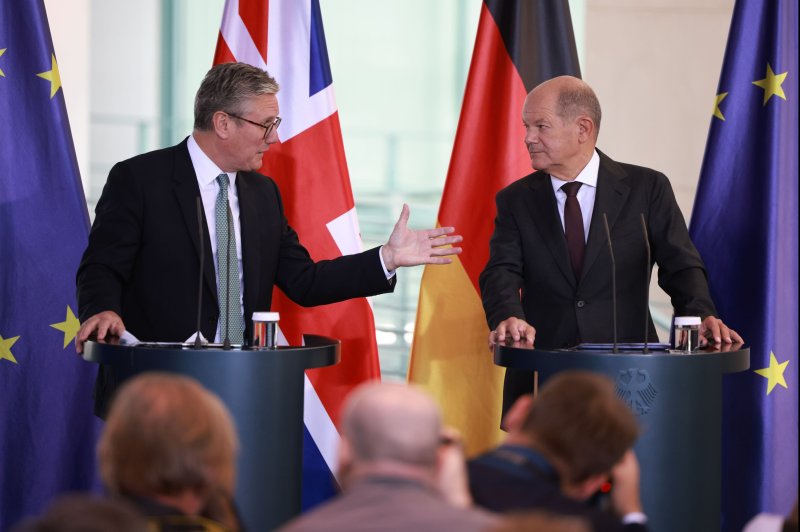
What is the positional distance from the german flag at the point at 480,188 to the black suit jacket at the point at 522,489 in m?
2.81

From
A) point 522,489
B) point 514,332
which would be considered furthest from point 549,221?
point 522,489

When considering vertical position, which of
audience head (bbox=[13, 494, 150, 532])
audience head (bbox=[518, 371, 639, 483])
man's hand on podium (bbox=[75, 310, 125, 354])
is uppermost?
man's hand on podium (bbox=[75, 310, 125, 354])

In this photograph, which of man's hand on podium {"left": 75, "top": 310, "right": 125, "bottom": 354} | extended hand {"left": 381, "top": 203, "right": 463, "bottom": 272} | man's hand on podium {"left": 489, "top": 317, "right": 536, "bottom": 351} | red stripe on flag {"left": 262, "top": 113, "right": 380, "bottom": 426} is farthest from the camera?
red stripe on flag {"left": 262, "top": 113, "right": 380, "bottom": 426}

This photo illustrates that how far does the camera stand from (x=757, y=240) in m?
4.76

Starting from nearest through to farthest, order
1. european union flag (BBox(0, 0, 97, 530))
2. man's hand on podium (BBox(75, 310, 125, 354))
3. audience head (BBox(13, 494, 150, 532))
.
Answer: audience head (BBox(13, 494, 150, 532)), man's hand on podium (BBox(75, 310, 125, 354)), european union flag (BBox(0, 0, 97, 530))

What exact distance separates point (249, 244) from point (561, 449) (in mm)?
2105

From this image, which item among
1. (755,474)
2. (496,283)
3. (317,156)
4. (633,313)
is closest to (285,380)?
(496,283)

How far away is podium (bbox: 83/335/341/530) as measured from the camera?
3.33m

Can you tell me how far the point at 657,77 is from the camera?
240 inches

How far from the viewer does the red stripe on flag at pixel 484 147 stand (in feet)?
16.6

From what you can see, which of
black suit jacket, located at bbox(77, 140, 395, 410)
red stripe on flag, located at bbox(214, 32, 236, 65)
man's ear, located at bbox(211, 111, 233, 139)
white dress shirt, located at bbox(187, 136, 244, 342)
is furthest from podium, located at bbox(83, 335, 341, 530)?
red stripe on flag, located at bbox(214, 32, 236, 65)

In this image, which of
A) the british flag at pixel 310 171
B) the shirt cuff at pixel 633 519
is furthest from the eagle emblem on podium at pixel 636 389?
the british flag at pixel 310 171

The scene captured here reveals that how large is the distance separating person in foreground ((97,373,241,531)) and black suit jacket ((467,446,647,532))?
1.49 ft

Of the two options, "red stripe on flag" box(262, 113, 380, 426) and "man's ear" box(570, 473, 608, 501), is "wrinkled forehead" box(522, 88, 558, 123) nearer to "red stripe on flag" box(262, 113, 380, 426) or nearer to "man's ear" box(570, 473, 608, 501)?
"red stripe on flag" box(262, 113, 380, 426)
